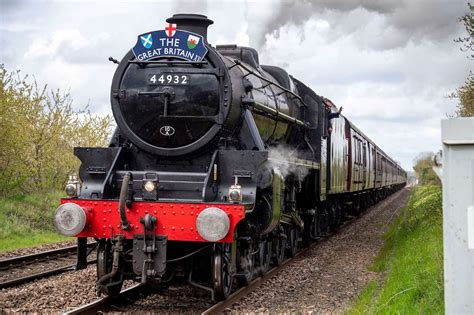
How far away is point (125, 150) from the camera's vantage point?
25.6ft

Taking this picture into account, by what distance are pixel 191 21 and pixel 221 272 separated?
3.21 m

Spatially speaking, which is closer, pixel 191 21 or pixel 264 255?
pixel 191 21

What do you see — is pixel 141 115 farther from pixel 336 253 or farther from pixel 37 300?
pixel 336 253

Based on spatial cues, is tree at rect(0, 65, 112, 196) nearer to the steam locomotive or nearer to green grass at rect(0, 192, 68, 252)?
green grass at rect(0, 192, 68, 252)

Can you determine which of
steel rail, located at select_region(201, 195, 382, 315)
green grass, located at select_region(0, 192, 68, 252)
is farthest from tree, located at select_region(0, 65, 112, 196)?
steel rail, located at select_region(201, 195, 382, 315)

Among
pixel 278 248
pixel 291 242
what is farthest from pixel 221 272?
pixel 291 242

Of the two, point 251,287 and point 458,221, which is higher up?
point 458,221

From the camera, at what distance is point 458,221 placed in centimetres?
277

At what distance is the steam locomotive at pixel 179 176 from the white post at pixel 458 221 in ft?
12.4

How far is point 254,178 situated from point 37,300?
113 inches

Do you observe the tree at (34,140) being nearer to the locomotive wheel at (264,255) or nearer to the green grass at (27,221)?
the green grass at (27,221)

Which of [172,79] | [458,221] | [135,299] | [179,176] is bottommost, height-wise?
[135,299]

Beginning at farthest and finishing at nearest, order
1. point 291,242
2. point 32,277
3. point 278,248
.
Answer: point 291,242
point 278,248
point 32,277

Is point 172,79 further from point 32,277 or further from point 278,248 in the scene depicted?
point 278,248
